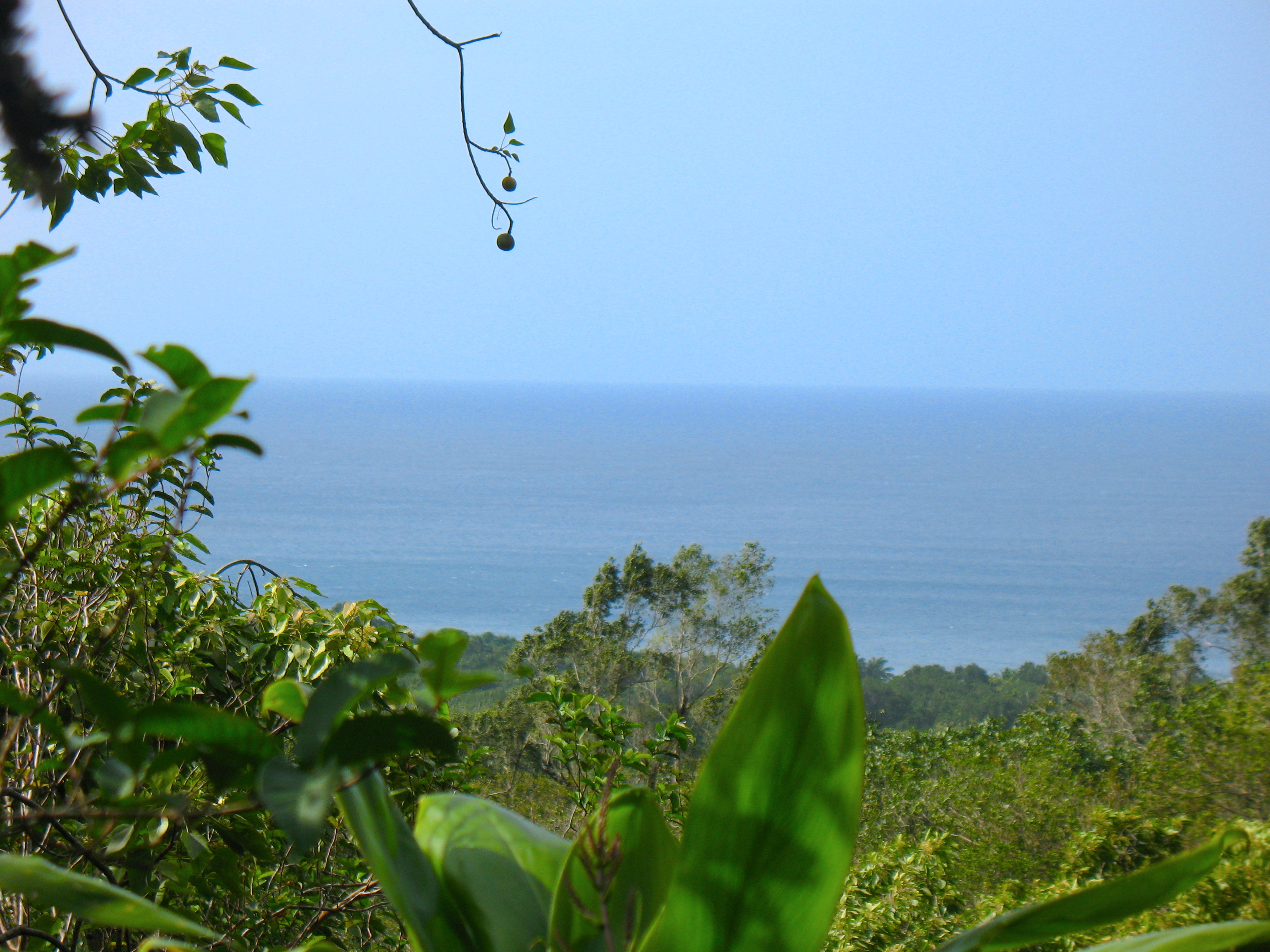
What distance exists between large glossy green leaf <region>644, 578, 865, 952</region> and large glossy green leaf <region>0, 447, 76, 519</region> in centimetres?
31

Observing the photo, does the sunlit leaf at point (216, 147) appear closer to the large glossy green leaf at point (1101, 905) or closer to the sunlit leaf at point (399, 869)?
the sunlit leaf at point (399, 869)

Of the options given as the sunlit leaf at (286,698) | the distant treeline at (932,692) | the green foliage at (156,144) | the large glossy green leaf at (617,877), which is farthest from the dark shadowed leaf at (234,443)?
the distant treeline at (932,692)

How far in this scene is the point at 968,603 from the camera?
Answer: 42094 mm

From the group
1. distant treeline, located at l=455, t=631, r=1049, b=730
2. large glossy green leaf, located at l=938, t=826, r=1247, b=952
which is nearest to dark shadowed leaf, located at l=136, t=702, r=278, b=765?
large glossy green leaf, located at l=938, t=826, r=1247, b=952

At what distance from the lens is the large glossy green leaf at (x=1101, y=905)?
1.45 ft

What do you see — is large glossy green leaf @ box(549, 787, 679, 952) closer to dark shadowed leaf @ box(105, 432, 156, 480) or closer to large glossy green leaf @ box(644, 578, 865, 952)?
large glossy green leaf @ box(644, 578, 865, 952)

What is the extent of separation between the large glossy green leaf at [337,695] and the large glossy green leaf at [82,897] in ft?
0.40

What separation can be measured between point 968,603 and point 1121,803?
37.2 m

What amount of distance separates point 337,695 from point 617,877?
32 centimetres

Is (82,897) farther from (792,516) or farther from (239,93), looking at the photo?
(792,516)

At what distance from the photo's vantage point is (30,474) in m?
0.34

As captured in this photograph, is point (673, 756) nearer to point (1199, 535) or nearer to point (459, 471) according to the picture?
point (1199, 535)

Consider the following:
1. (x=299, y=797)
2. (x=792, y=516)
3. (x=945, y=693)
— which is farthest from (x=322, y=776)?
(x=792, y=516)

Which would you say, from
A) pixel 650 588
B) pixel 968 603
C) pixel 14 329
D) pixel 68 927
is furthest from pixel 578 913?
pixel 968 603
